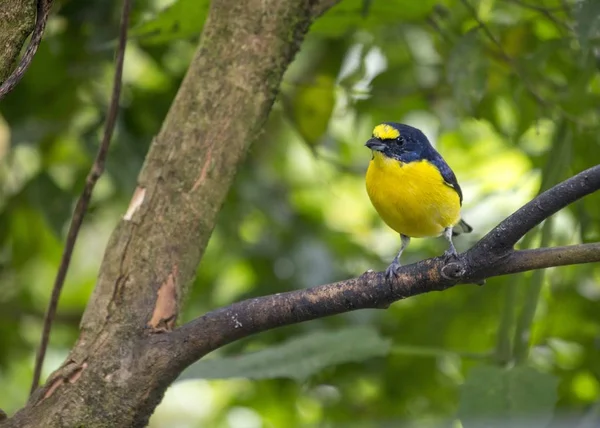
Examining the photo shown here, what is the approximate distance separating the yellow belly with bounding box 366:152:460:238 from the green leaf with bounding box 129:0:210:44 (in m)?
0.75

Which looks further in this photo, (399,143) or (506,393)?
(399,143)

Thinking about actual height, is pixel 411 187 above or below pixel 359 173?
below

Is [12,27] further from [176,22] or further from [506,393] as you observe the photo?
[506,393]

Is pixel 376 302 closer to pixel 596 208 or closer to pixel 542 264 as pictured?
pixel 542 264

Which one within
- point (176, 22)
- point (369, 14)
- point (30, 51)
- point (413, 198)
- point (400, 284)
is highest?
point (176, 22)

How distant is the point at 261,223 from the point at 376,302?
2418mm

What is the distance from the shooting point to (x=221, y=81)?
2225mm

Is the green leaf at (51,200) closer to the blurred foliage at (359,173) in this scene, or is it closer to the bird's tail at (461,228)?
the blurred foliage at (359,173)

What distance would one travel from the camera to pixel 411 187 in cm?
270

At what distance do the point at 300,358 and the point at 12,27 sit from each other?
1.36 m

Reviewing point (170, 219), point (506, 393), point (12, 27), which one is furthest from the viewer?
point (506, 393)

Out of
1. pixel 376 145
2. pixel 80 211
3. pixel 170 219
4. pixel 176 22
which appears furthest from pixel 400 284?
pixel 176 22

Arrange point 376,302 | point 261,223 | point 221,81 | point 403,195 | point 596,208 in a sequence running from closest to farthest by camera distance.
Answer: point 376,302 → point 221,81 → point 403,195 → point 596,208 → point 261,223

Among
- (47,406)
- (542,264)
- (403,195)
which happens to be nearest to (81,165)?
(403,195)
